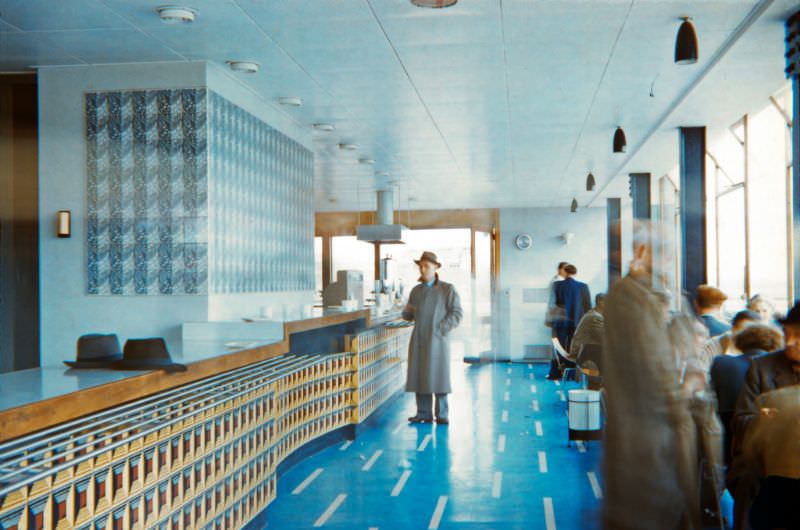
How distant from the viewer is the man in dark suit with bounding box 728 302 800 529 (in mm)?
3205

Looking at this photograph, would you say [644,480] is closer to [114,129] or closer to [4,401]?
[4,401]

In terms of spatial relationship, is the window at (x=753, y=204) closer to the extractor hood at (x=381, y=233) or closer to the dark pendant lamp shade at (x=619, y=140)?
the dark pendant lamp shade at (x=619, y=140)

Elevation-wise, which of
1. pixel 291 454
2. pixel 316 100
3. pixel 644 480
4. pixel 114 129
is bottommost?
pixel 291 454

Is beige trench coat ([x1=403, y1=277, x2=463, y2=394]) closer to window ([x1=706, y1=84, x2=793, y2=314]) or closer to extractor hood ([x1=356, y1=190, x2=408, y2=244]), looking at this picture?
window ([x1=706, y1=84, x2=793, y2=314])

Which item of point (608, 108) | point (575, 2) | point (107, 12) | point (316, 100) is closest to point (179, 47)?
point (107, 12)

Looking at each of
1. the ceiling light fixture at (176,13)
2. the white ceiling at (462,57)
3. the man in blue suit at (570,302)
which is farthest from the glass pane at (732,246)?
the ceiling light fixture at (176,13)

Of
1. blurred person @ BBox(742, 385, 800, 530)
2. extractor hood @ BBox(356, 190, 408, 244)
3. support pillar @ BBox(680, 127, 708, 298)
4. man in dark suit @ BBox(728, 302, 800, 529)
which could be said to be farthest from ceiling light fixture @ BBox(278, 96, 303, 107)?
blurred person @ BBox(742, 385, 800, 530)

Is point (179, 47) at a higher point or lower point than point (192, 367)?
higher

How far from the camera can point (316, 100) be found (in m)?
6.99

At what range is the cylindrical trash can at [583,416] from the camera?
271 inches

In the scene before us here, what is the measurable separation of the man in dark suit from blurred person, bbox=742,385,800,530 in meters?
0.24

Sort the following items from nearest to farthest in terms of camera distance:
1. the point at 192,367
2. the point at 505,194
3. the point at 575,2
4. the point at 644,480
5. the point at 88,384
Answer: the point at 644,480 → the point at 88,384 → the point at 192,367 → the point at 575,2 → the point at 505,194

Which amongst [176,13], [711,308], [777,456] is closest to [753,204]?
[711,308]

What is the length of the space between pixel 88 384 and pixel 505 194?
11.7m
